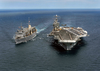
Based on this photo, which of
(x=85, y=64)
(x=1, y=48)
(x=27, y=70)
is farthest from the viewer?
(x=1, y=48)

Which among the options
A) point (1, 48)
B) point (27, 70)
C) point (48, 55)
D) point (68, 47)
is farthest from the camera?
point (1, 48)

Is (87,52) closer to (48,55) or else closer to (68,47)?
(68,47)

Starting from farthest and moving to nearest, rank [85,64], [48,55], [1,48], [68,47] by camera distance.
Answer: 1. [1,48]
2. [68,47]
3. [48,55]
4. [85,64]

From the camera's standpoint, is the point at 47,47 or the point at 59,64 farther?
the point at 47,47

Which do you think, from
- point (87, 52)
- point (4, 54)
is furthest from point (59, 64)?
point (4, 54)

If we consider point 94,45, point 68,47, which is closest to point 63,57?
point 68,47

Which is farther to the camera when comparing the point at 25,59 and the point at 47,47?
the point at 47,47

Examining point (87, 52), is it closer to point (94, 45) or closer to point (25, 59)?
point (94, 45)

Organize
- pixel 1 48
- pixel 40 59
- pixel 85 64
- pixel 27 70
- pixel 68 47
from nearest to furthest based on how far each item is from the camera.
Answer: pixel 27 70 < pixel 85 64 < pixel 40 59 < pixel 68 47 < pixel 1 48
